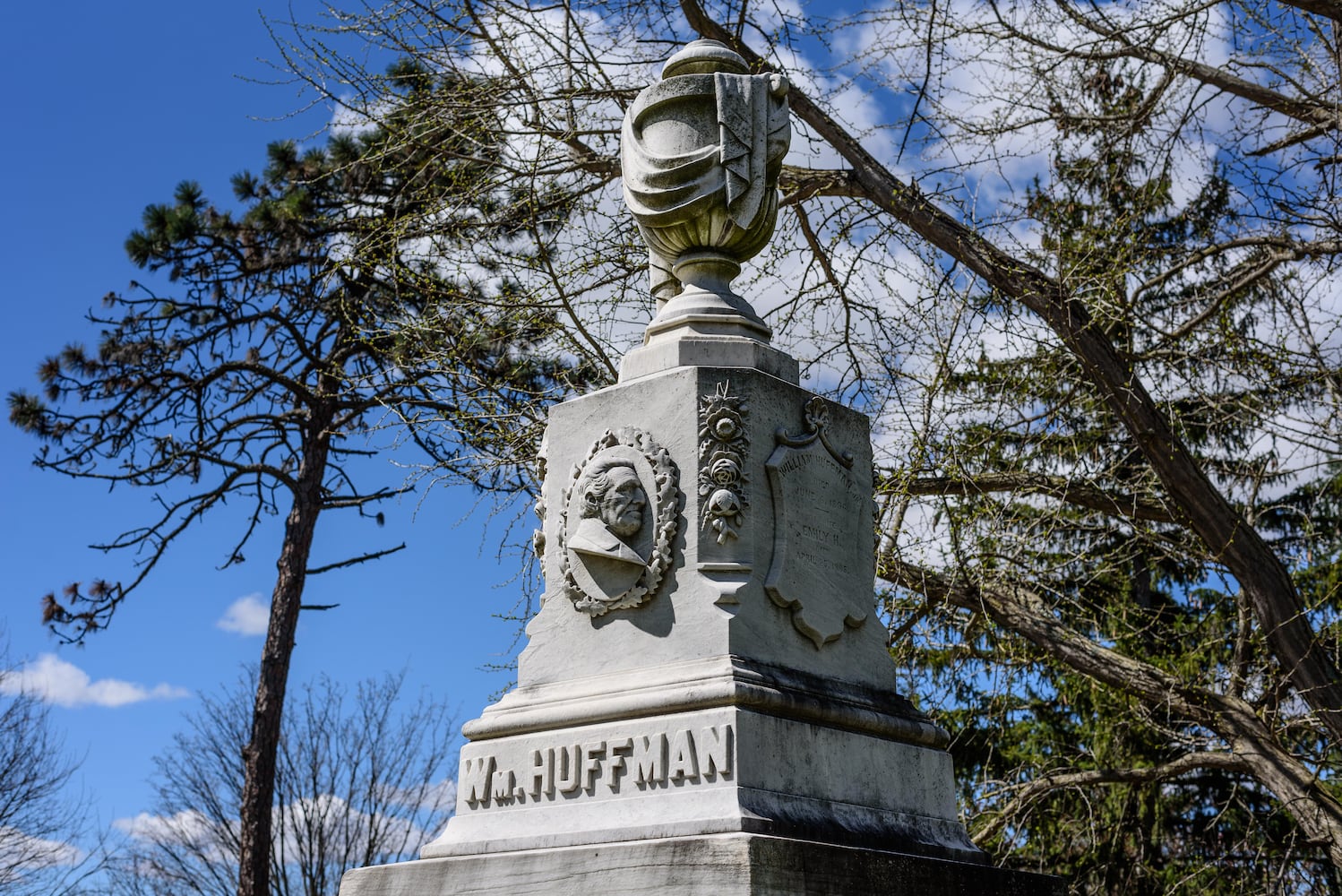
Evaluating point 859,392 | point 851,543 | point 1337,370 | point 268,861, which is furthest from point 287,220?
point 851,543

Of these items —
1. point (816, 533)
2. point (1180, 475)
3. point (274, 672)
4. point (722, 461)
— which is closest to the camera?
point (722, 461)

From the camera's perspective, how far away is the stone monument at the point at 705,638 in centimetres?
435

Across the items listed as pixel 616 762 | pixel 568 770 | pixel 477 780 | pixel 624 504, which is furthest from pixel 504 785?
pixel 624 504

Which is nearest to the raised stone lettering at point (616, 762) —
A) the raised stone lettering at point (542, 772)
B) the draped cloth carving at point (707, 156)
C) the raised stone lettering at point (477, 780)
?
the raised stone lettering at point (542, 772)

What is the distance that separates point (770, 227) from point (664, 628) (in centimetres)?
177

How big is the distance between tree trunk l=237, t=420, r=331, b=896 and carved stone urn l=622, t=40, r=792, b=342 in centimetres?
944

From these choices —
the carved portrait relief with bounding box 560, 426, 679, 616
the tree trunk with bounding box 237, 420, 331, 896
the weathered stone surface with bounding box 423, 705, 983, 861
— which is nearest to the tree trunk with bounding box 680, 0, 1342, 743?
the weathered stone surface with bounding box 423, 705, 983, 861

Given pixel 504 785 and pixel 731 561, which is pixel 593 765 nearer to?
pixel 504 785

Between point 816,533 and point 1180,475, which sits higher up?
point 1180,475

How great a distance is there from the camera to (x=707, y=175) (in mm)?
5379

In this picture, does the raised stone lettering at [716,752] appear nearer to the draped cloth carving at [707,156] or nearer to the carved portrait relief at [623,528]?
the carved portrait relief at [623,528]

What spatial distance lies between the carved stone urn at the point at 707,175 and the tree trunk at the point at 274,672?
9.44 m

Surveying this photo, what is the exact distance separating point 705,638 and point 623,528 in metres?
0.51

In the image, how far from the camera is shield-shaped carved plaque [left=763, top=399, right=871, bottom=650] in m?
4.91
